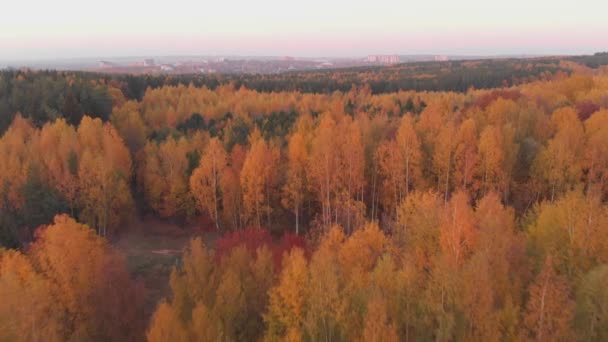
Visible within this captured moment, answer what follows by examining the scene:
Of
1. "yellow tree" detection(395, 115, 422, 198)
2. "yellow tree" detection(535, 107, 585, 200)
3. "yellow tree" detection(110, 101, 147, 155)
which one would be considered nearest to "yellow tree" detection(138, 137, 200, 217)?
"yellow tree" detection(110, 101, 147, 155)

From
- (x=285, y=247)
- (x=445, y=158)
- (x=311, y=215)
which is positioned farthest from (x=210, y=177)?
(x=445, y=158)

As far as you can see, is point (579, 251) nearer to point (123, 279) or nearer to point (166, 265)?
point (123, 279)

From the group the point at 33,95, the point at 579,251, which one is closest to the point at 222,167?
the point at 579,251

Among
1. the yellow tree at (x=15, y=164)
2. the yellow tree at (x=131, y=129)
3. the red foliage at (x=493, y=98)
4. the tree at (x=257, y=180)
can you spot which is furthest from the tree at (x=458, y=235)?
the yellow tree at (x=131, y=129)

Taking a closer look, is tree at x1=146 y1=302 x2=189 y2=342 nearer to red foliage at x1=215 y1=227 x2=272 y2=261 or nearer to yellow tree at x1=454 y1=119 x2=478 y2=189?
red foliage at x1=215 y1=227 x2=272 y2=261

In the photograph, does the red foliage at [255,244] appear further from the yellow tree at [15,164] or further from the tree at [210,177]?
the yellow tree at [15,164]
